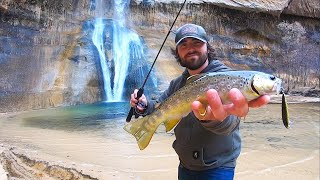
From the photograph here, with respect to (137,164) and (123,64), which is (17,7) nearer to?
(123,64)


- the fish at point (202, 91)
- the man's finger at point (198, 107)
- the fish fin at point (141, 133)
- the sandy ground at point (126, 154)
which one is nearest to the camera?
the fish at point (202, 91)

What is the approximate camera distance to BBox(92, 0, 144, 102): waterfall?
1722cm

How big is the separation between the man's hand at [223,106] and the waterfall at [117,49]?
14990 mm

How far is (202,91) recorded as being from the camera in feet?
6.40

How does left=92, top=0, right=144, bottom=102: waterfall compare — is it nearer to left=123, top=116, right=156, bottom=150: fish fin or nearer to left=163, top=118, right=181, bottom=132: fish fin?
left=123, top=116, right=156, bottom=150: fish fin

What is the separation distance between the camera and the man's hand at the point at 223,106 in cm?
173

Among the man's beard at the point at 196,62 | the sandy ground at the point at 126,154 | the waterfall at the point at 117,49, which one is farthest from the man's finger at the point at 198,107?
the waterfall at the point at 117,49

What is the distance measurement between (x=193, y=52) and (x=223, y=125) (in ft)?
1.80

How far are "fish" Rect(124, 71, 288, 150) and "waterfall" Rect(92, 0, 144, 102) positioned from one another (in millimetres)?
14585

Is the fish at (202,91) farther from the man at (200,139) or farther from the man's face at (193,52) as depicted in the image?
the man's face at (193,52)

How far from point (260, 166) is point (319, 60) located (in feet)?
55.6

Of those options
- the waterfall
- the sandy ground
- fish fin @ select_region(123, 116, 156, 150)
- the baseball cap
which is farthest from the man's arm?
the waterfall

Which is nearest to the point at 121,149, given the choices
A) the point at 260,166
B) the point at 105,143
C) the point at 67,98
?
the point at 105,143

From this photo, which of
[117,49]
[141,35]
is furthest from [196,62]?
[141,35]
